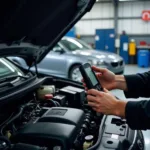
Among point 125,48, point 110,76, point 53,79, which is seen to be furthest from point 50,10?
point 125,48

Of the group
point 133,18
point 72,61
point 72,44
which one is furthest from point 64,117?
point 133,18

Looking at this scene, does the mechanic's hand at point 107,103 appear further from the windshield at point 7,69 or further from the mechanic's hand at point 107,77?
the windshield at point 7,69

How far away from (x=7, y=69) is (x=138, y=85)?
1231 millimetres

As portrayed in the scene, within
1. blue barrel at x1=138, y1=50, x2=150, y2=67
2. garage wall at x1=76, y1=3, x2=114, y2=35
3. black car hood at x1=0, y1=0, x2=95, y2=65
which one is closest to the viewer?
black car hood at x1=0, y1=0, x2=95, y2=65

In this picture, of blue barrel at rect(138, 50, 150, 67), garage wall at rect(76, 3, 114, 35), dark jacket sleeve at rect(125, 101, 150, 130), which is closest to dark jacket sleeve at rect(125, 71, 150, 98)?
dark jacket sleeve at rect(125, 101, 150, 130)

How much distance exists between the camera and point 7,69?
2.50m

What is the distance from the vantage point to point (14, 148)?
1.39 metres

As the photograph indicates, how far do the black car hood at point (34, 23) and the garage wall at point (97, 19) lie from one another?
10087mm

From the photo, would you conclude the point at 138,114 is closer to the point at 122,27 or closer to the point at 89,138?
the point at 89,138

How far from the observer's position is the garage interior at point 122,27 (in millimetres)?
11141

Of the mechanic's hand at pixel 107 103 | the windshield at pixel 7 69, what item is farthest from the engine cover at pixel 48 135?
the windshield at pixel 7 69

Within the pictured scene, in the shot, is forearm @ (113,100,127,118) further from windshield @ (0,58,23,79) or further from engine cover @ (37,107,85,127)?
windshield @ (0,58,23,79)

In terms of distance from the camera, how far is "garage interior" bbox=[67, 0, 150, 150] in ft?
36.6

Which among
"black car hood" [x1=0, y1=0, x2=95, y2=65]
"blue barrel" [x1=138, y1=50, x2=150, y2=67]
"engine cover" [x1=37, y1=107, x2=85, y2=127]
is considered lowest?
"blue barrel" [x1=138, y1=50, x2=150, y2=67]
